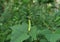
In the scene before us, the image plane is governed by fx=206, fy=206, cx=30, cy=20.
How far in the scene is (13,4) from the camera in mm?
2398

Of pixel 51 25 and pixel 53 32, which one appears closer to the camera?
pixel 53 32

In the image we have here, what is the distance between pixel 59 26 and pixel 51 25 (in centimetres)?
8

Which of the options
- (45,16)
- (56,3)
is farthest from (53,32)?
(56,3)

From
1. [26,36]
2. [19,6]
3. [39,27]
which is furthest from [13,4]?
[26,36]

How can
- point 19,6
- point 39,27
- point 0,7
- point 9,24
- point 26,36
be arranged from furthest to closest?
1. point 0,7
2. point 19,6
3. point 9,24
4. point 39,27
5. point 26,36

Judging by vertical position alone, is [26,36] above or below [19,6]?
below

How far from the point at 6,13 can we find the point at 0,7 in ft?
1.41

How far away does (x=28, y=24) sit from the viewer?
2.05m

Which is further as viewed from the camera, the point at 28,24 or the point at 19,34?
the point at 28,24

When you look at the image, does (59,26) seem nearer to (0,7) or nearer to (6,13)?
(6,13)

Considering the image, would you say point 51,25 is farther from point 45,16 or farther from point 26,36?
A: point 26,36

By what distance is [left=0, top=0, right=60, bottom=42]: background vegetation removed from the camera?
5.91 ft

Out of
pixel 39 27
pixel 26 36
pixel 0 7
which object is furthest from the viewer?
pixel 0 7

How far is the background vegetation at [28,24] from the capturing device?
180cm
